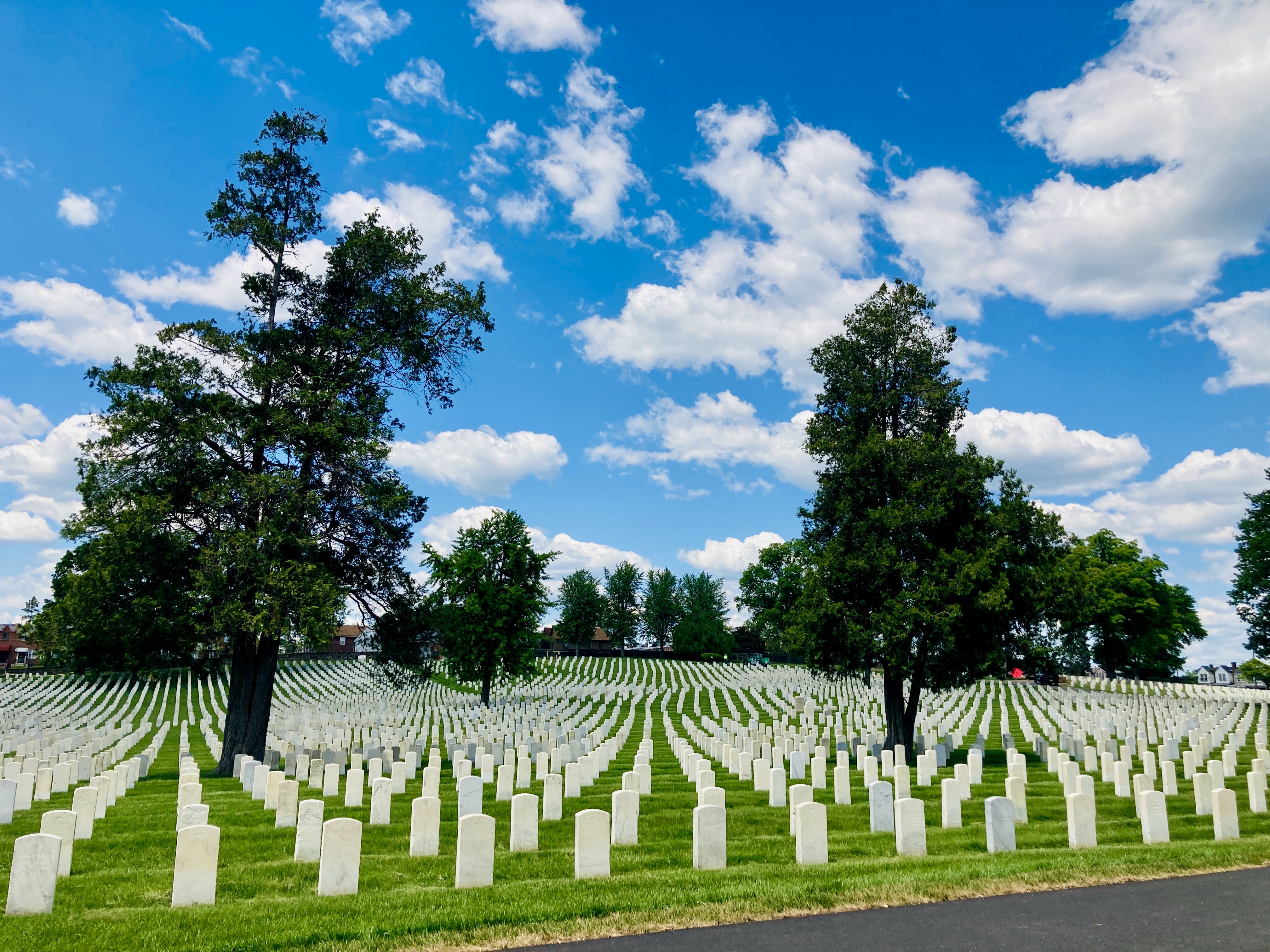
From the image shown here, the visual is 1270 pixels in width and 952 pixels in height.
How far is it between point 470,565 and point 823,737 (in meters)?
21.6

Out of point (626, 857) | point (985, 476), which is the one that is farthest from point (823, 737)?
point (626, 857)

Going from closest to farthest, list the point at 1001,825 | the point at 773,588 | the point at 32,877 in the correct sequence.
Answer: the point at 32,877
the point at 1001,825
the point at 773,588

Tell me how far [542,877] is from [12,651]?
100 m

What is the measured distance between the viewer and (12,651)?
82875mm

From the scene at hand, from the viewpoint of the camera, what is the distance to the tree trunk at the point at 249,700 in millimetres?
17516

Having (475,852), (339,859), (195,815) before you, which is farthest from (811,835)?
(195,815)

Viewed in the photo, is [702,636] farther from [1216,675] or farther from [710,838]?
[710,838]

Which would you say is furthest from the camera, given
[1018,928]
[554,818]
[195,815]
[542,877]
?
[554,818]

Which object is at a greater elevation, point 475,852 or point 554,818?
point 475,852

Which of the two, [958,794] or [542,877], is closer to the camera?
[542,877]

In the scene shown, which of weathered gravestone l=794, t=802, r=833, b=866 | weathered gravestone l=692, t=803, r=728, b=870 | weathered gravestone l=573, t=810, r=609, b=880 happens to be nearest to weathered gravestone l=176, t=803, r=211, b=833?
weathered gravestone l=573, t=810, r=609, b=880

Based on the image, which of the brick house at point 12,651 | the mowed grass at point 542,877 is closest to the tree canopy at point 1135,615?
the mowed grass at point 542,877

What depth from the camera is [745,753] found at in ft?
51.2

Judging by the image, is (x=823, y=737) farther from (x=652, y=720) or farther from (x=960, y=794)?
(x=652, y=720)
